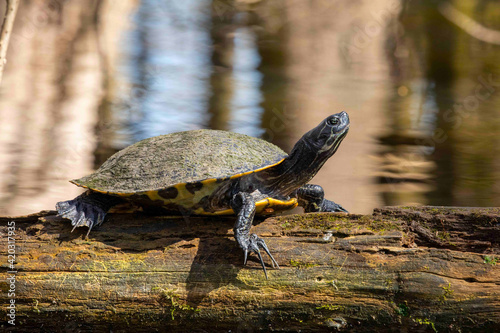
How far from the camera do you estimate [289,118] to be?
27.7 ft

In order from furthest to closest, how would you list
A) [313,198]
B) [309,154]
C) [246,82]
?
[246,82] → [313,198] → [309,154]

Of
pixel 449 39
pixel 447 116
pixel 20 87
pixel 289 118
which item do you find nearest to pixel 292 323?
pixel 289 118

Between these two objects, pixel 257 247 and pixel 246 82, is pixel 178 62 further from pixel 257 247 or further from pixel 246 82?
pixel 257 247

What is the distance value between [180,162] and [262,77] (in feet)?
28.3

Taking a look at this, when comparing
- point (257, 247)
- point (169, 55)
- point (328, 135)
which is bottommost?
point (257, 247)

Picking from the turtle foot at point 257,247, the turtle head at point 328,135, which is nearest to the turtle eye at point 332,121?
the turtle head at point 328,135

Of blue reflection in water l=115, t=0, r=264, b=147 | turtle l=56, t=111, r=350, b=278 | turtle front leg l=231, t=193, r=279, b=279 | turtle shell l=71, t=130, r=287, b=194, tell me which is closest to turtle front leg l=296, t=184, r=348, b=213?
turtle l=56, t=111, r=350, b=278

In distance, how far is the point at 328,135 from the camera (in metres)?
2.19

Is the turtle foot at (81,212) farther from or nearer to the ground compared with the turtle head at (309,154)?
nearer to the ground

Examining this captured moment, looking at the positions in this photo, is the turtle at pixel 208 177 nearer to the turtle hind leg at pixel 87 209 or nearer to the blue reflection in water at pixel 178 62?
the turtle hind leg at pixel 87 209

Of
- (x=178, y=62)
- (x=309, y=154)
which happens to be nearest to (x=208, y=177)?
(x=309, y=154)

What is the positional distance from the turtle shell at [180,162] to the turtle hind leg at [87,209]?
8cm

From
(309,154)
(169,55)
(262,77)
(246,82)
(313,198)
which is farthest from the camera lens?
(169,55)

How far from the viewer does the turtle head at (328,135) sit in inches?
86.0
